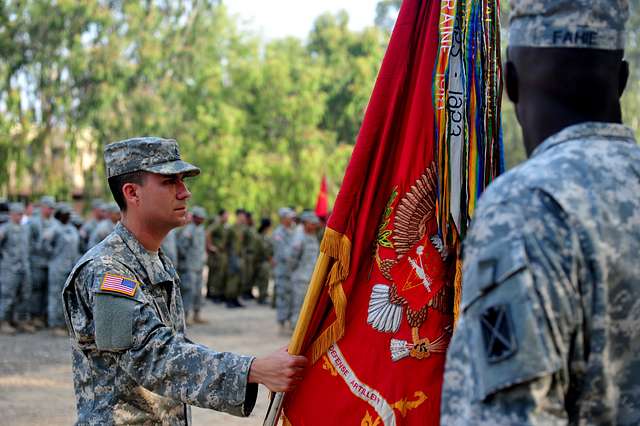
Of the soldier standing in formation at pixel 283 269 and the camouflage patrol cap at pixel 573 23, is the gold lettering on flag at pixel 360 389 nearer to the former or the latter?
the camouflage patrol cap at pixel 573 23

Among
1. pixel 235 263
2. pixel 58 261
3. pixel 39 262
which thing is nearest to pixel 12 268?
pixel 39 262

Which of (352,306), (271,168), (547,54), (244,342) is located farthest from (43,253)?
(271,168)

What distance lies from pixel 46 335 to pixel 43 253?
1403mm

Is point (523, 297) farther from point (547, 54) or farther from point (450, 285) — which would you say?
point (450, 285)

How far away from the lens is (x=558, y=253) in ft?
5.18

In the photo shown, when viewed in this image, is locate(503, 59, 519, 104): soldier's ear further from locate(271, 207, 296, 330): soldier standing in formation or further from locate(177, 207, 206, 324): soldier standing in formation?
locate(177, 207, 206, 324): soldier standing in formation

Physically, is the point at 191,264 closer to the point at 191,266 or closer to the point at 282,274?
the point at 191,266

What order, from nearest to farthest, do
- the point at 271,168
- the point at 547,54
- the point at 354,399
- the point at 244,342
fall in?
the point at 547,54, the point at 354,399, the point at 244,342, the point at 271,168

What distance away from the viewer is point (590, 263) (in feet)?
5.28

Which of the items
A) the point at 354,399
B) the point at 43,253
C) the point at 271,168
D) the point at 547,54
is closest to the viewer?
the point at 547,54

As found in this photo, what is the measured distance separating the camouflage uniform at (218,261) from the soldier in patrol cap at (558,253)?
17.8 meters

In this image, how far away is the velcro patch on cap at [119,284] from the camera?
9.40 ft

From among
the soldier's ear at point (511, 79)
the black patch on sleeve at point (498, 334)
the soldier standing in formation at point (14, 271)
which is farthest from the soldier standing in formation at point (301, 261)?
the black patch on sleeve at point (498, 334)

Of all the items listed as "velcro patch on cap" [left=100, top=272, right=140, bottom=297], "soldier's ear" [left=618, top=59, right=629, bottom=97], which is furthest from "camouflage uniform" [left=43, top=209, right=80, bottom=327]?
"soldier's ear" [left=618, top=59, right=629, bottom=97]
